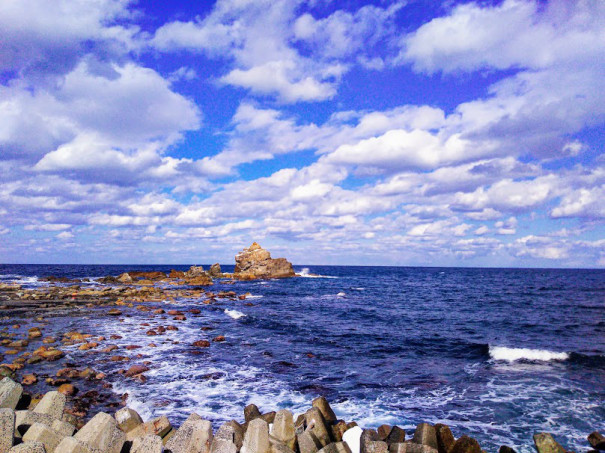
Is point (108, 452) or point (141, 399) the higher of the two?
point (108, 452)

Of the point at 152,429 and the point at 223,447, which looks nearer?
the point at 223,447

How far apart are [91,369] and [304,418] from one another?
11.3 m

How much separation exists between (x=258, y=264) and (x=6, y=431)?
96.6 m

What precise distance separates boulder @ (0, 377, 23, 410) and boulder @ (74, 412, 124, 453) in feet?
10.5

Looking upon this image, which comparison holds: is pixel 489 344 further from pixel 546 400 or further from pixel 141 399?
pixel 141 399

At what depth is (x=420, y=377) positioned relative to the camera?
54.1 feet

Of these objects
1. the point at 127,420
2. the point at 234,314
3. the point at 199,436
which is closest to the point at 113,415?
the point at 127,420

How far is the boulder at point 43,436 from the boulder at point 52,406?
183 cm

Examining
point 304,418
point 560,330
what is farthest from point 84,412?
point 560,330

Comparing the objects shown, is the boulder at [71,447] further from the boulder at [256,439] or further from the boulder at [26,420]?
the boulder at [256,439]

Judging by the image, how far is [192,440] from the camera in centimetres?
728

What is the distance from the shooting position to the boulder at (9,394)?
8.63 metres

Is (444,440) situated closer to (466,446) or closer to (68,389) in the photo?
(466,446)

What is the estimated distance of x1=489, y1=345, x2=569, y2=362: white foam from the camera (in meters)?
20.0
